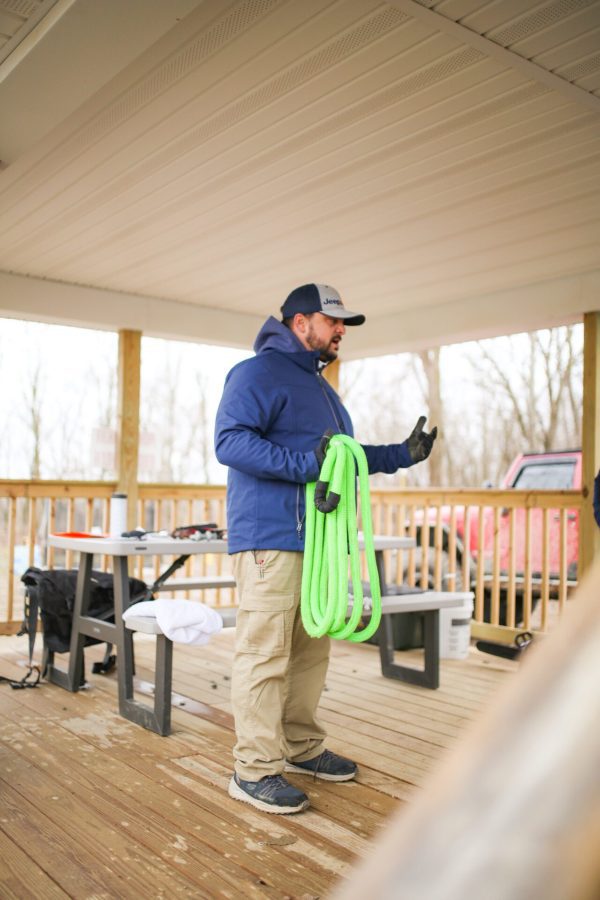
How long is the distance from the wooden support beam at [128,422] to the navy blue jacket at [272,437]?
3585 millimetres

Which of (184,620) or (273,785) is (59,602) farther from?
(273,785)

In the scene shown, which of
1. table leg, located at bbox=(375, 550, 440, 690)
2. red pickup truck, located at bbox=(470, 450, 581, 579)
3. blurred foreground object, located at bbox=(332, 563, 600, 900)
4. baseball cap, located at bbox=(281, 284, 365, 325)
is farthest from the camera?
red pickup truck, located at bbox=(470, 450, 581, 579)

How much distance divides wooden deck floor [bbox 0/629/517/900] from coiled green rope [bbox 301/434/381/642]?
2.14 ft

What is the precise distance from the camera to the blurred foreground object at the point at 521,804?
0.39 m

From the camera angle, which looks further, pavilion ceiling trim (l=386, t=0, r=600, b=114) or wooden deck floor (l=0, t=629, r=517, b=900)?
pavilion ceiling trim (l=386, t=0, r=600, b=114)

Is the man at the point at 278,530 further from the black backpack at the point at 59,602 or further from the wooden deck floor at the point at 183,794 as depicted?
the black backpack at the point at 59,602

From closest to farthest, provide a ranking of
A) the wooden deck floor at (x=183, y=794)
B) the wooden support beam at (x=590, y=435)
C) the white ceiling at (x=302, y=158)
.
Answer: the wooden deck floor at (x=183, y=794) → the white ceiling at (x=302, y=158) → the wooden support beam at (x=590, y=435)

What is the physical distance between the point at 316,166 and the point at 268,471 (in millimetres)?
1870

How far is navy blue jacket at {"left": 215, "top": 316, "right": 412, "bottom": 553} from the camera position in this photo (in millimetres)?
2787

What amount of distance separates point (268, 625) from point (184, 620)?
0.92m

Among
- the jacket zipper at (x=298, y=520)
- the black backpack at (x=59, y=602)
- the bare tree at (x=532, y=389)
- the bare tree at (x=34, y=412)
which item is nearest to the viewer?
the jacket zipper at (x=298, y=520)

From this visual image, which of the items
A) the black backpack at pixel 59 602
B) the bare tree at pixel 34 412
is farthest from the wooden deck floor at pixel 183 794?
the bare tree at pixel 34 412

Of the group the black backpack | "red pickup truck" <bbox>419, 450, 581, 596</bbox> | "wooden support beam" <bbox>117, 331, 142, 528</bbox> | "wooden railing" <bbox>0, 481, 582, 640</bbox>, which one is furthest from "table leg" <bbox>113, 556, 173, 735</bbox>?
"red pickup truck" <bbox>419, 450, 581, 596</bbox>

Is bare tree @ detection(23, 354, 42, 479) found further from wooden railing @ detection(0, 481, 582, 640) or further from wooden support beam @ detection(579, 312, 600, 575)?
wooden support beam @ detection(579, 312, 600, 575)
